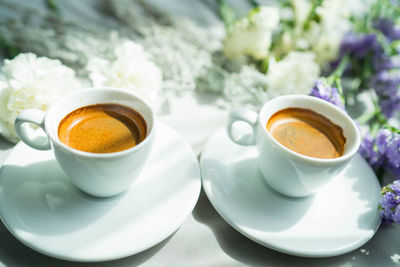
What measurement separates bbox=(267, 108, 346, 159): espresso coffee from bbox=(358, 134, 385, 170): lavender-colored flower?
21 centimetres

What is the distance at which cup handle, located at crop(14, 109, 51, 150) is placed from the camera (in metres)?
0.80

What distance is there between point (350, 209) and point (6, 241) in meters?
0.84

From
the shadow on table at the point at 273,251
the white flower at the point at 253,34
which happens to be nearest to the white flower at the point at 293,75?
the white flower at the point at 253,34

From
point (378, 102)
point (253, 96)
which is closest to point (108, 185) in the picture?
point (253, 96)

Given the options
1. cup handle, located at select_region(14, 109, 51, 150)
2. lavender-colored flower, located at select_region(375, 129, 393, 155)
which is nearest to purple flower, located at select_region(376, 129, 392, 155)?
lavender-colored flower, located at select_region(375, 129, 393, 155)

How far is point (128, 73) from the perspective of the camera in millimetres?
1087

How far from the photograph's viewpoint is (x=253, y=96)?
1.35 m

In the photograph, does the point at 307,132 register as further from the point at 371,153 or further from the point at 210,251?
the point at 210,251

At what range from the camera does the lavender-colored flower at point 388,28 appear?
4.85ft

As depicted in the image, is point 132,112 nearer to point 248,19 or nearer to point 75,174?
point 75,174

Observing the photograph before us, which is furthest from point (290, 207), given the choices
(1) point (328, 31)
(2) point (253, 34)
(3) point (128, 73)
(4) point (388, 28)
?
(4) point (388, 28)

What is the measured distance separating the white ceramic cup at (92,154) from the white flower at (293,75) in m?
0.61

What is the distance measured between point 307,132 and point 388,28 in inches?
32.4

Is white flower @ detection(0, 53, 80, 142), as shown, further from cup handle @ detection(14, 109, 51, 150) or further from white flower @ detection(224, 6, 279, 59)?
white flower @ detection(224, 6, 279, 59)
